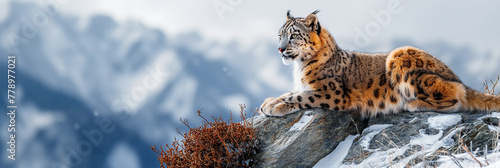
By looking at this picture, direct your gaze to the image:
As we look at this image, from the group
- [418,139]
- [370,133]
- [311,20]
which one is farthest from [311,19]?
[418,139]

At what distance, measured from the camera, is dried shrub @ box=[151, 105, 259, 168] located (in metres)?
6.64

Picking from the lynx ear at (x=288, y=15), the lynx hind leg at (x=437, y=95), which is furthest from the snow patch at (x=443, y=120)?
the lynx ear at (x=288, y=15)

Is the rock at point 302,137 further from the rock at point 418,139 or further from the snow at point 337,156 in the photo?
the rock at point 418,139

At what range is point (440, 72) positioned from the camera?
21.6 feet

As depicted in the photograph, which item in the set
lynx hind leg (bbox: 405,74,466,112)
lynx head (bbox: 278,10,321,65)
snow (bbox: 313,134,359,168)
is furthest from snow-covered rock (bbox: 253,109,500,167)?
lynx head (bbox: 278,10,321,65)

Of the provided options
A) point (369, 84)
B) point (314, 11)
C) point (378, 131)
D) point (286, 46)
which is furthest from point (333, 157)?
point (314, 11)

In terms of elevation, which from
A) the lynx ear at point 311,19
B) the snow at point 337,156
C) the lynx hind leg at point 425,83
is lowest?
the snow at point 337,156

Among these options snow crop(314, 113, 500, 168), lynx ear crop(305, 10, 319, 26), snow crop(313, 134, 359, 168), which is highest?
lynx ear crop(305, 10, 319, 26)

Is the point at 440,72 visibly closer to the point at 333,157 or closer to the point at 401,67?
the point at 401,67

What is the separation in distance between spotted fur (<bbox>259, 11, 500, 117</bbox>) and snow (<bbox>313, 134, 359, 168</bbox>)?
1.75 ft

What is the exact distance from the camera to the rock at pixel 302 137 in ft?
20.9

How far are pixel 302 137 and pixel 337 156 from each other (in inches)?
22.4

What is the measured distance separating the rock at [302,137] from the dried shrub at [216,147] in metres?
0.23

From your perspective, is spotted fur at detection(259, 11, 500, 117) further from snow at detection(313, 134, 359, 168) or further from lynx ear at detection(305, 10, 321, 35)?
snow at detection(313, 134, 359, 168)
